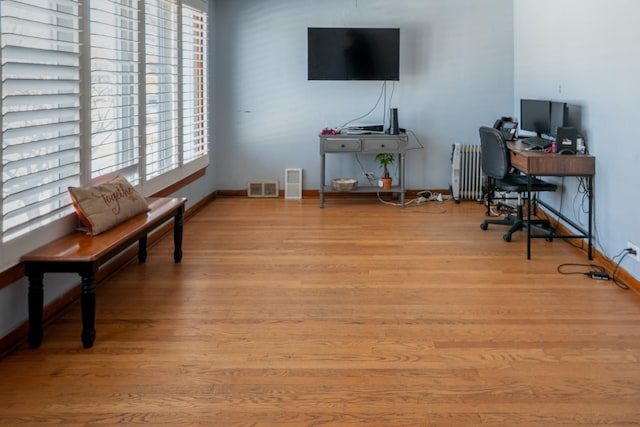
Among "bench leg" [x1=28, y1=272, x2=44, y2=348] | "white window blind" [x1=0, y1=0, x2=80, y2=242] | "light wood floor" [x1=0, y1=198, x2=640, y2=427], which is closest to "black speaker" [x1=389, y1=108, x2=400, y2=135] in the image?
"light wood floor" [x1=0, y1=198, x2=640, y2=427]

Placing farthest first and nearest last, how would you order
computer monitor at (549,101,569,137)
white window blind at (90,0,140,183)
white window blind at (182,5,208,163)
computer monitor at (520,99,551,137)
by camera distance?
white window blind at (182,5,208,163) < computer monitor at (520,99,551,137) < computer monitor at (549,101,569,137) < white window blind at (90,0,140,183)

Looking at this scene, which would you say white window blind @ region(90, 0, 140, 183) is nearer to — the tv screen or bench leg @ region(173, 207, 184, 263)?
bench leg @ region(173, 207, 184, 263)

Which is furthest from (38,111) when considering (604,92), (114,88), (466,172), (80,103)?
(466,172)

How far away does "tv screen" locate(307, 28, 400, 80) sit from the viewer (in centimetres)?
757

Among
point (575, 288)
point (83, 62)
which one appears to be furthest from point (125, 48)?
point (575, 288)

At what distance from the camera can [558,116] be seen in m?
5.67

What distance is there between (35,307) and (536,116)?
4.67 meters

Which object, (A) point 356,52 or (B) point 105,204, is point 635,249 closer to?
(B) point 105,204

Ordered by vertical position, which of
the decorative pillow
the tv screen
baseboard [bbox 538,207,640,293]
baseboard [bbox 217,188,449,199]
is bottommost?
baseboard [bbox 538,207,640,293]

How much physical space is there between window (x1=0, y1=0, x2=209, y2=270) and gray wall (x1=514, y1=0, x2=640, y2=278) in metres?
3.36

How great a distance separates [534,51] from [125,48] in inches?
164

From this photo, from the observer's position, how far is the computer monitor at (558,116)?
18.2ft

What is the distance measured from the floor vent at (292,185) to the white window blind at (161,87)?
2039 millimetres

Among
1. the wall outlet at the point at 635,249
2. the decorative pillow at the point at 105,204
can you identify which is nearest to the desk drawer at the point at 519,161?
the wall outlet at the point at 635,249
